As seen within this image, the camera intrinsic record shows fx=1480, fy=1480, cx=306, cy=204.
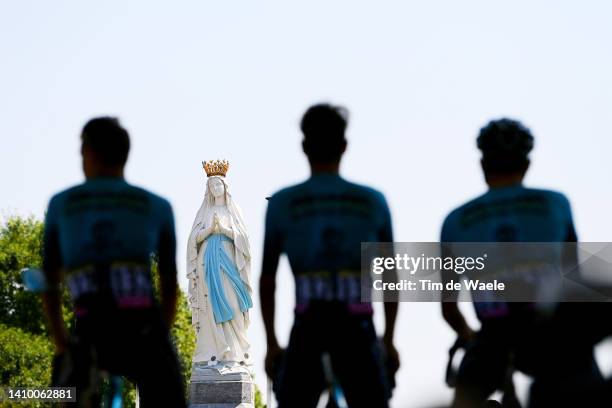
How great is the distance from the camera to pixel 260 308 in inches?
275

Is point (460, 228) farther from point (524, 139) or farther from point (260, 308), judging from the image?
point (260, 308)

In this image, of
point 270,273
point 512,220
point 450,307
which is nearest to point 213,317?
point 450,307

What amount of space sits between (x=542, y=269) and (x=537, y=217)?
0.87 feet

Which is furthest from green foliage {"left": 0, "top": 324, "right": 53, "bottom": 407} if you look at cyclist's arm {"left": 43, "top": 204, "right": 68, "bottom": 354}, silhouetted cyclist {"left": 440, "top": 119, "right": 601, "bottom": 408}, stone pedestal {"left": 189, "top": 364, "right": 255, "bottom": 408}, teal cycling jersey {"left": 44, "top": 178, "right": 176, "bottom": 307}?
silhouetted cyclist {"left": 440, "top": 119, "right": 601, "bottom": 408}

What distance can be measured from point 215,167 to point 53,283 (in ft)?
75.3

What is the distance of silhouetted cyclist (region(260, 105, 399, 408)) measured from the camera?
21.8 feet

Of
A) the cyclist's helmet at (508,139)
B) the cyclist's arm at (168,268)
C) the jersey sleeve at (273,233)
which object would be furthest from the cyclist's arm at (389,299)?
the cyclist's arm at (168,268)

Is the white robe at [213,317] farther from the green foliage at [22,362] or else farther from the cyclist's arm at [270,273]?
the green foliage at [22,362]

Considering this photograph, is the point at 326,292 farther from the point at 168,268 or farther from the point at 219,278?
the point at 219,278

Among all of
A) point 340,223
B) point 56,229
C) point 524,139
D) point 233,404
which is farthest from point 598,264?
point 233,404

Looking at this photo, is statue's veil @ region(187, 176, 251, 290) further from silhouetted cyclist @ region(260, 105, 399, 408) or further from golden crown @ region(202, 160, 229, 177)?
silhouetted cyclist @ region(260, 105, 399, 408)

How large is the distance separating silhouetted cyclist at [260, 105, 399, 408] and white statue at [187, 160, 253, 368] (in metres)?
22.4

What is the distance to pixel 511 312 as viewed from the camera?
21.9 feet

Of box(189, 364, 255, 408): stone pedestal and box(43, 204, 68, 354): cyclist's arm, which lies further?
box(189, 364, 255, 408): stone pedestal
